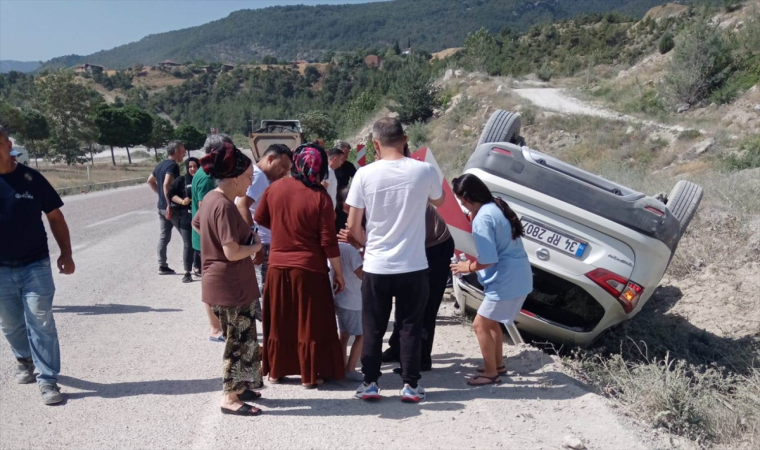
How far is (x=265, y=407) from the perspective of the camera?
4203mm

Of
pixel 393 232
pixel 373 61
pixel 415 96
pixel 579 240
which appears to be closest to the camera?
pixel 393 232

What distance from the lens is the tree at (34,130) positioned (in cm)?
4540

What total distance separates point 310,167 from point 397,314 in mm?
1155

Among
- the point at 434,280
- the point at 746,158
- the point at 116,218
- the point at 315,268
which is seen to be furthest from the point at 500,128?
the point at 116,218

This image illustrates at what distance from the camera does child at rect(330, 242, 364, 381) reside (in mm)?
4664

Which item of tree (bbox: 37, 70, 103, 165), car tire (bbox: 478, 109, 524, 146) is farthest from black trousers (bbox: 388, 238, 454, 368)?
tree (bbox: 37, 70, 103, 165)

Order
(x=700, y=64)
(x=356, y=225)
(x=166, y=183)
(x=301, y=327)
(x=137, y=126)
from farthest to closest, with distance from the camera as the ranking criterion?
(x=137, y=126) < (x=700, y=64) < (x=166, y=183) < (x=301, y=327) < (x=356, y=225)

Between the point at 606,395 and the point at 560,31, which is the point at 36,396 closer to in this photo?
the point at 606,395

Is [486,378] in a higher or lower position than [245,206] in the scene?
lower

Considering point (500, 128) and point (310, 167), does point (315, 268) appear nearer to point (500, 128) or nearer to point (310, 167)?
point (310, 167)

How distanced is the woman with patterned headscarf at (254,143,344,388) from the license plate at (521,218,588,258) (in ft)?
5.26

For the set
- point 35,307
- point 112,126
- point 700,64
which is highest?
point 700,64

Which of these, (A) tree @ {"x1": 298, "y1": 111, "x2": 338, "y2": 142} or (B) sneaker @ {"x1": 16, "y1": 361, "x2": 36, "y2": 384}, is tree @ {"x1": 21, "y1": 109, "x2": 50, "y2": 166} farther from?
(B) sneaker @ {"x1": 16, "y1": 361, "x2": 36, "y2": 384}

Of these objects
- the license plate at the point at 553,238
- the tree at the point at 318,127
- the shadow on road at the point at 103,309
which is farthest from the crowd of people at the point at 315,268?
the tree at the point at 318,127
